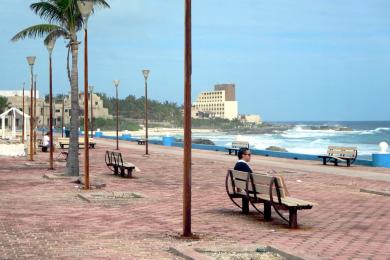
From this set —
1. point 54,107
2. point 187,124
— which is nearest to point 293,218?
point 187,124

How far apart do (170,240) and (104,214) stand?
8.28 ft

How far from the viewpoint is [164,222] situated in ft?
29.9

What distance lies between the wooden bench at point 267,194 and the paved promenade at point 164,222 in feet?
0.66

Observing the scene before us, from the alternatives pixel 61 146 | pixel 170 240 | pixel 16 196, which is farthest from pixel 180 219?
pixel 61 146

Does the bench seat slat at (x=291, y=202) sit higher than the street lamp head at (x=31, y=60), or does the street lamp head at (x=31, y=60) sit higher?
the street lamp head at (x=31, y=60)

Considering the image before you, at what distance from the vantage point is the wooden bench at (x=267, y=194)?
8.49 metres

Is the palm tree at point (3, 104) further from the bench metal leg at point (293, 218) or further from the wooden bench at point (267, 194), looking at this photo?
the bench metal leg at point (293, 218)

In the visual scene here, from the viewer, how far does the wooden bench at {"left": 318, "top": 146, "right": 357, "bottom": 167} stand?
22131 mm

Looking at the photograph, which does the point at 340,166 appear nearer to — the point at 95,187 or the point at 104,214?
the point at 95,187

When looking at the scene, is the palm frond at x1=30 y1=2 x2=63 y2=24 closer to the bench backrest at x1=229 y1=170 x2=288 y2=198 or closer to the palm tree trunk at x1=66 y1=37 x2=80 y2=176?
the palm tree trunk at x1=66 y1=37 x2=80 y2=176

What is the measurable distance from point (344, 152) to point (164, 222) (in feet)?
48.2

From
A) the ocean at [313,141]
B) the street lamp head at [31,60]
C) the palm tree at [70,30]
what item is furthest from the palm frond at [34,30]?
the ocean at [313,141]

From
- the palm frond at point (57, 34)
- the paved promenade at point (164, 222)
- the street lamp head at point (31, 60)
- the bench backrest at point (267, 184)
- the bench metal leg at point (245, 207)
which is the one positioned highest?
the palm frond at point (57, 34)

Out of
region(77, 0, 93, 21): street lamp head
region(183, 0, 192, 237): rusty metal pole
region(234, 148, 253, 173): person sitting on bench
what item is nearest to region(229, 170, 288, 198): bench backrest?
region(234, 148, 253, 173): person sitting on bench
